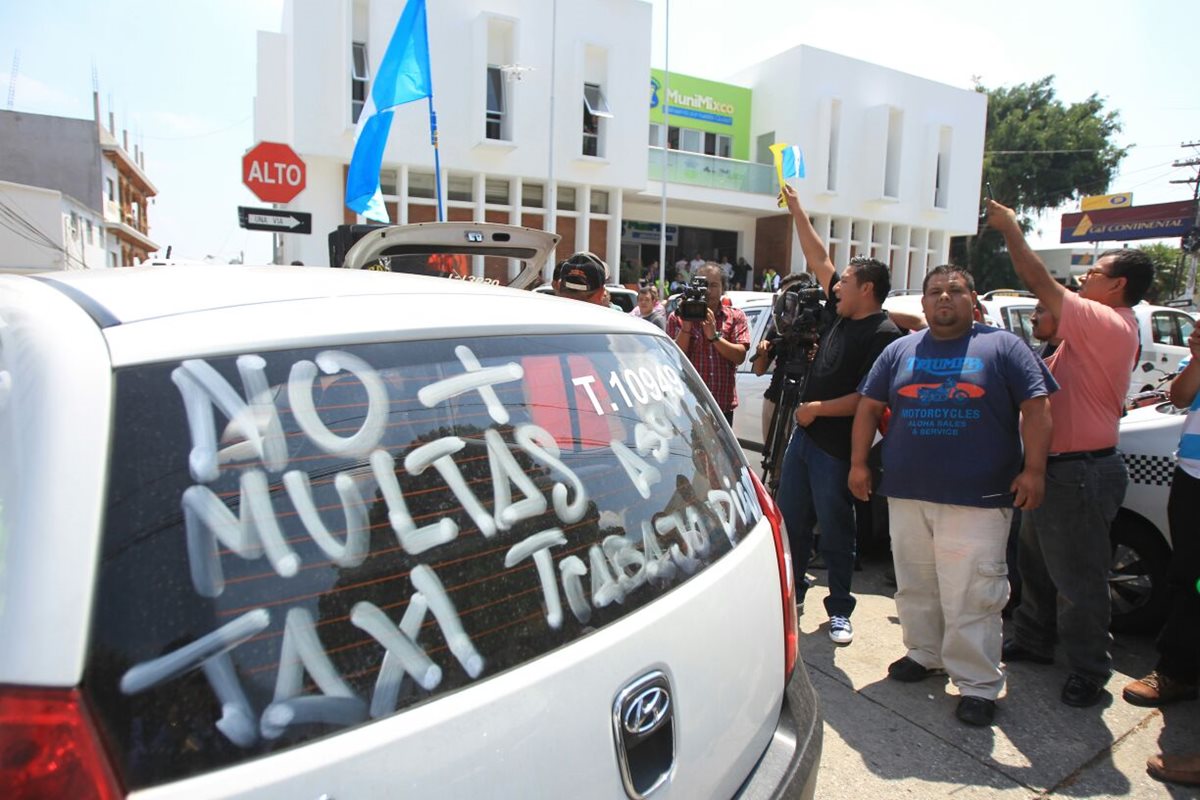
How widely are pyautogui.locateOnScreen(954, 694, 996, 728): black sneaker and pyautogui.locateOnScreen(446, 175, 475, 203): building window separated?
18.3 meters

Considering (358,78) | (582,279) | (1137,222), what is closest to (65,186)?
(358,78)

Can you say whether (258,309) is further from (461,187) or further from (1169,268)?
(1169,268)

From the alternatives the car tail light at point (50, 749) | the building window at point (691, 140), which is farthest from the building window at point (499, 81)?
the car tail light at point (50, 749)

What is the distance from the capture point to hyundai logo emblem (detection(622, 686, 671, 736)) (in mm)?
1249

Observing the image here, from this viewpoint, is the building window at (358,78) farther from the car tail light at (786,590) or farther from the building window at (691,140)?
the car tail light at (786,590)

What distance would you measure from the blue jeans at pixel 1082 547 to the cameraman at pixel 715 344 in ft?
6.75

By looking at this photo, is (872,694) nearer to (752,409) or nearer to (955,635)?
(955,635)

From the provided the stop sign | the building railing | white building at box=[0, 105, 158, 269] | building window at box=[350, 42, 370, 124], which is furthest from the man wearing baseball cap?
white building at box=[0, 105, 158, 269]

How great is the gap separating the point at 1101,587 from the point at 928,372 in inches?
46.9

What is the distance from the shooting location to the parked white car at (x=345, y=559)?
0.86 meters

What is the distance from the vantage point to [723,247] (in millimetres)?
27031

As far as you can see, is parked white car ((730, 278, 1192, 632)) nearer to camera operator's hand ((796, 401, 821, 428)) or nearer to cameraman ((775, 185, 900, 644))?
cameraman ((775, 185, 900, 644))

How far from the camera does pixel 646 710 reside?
1.28 m

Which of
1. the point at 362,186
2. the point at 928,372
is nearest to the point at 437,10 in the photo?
the point at 362,186
